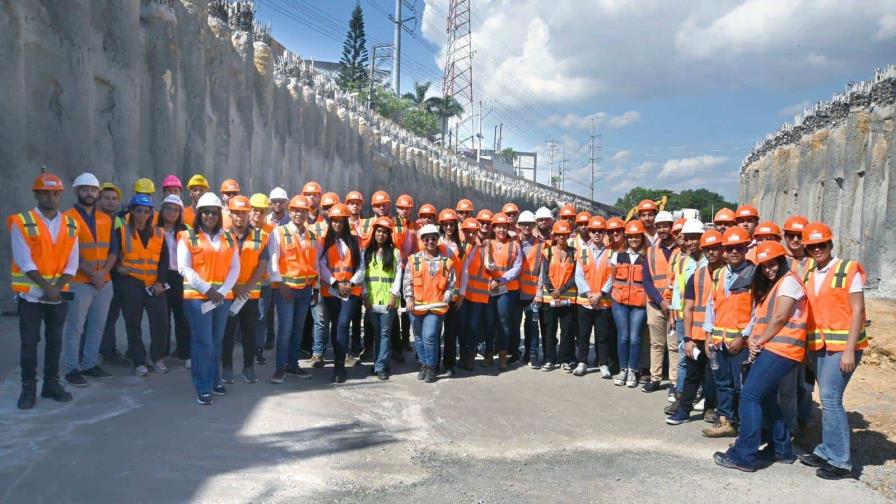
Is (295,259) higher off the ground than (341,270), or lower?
higher

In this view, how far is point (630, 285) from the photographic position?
24.2 feet

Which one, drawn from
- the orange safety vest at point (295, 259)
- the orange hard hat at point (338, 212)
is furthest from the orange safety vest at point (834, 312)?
the orange safety vest at point (295, 259)

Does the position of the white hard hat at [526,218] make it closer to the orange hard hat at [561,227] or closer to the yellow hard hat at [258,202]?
the orange hard hat at [561,227]

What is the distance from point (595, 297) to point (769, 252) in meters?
2.93

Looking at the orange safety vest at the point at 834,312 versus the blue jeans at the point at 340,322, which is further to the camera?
the blue jeans at the point at 340,322

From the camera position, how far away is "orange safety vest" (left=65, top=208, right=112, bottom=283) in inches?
237

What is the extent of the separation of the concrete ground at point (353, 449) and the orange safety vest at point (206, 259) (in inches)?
40.7

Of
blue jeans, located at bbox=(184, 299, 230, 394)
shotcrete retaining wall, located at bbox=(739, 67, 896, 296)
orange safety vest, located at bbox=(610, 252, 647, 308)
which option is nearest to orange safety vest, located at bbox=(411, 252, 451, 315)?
orange safety vest, located at bbox=(610, 252, 647, 308)

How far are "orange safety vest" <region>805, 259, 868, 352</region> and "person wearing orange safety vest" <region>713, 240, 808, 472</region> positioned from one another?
0.17m

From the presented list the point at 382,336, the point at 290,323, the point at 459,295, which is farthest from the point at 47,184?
the point at 459,295

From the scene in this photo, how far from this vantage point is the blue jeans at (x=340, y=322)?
703 cm

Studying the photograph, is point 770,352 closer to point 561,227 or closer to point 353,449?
point 353,449

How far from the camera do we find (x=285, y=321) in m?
6.79

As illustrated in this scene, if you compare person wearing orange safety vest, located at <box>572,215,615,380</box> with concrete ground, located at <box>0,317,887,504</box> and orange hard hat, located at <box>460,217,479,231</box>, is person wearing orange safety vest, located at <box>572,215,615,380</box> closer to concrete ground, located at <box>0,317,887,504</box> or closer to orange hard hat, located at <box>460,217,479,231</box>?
concrete ground, located at <box>0,317,887,504</box>
